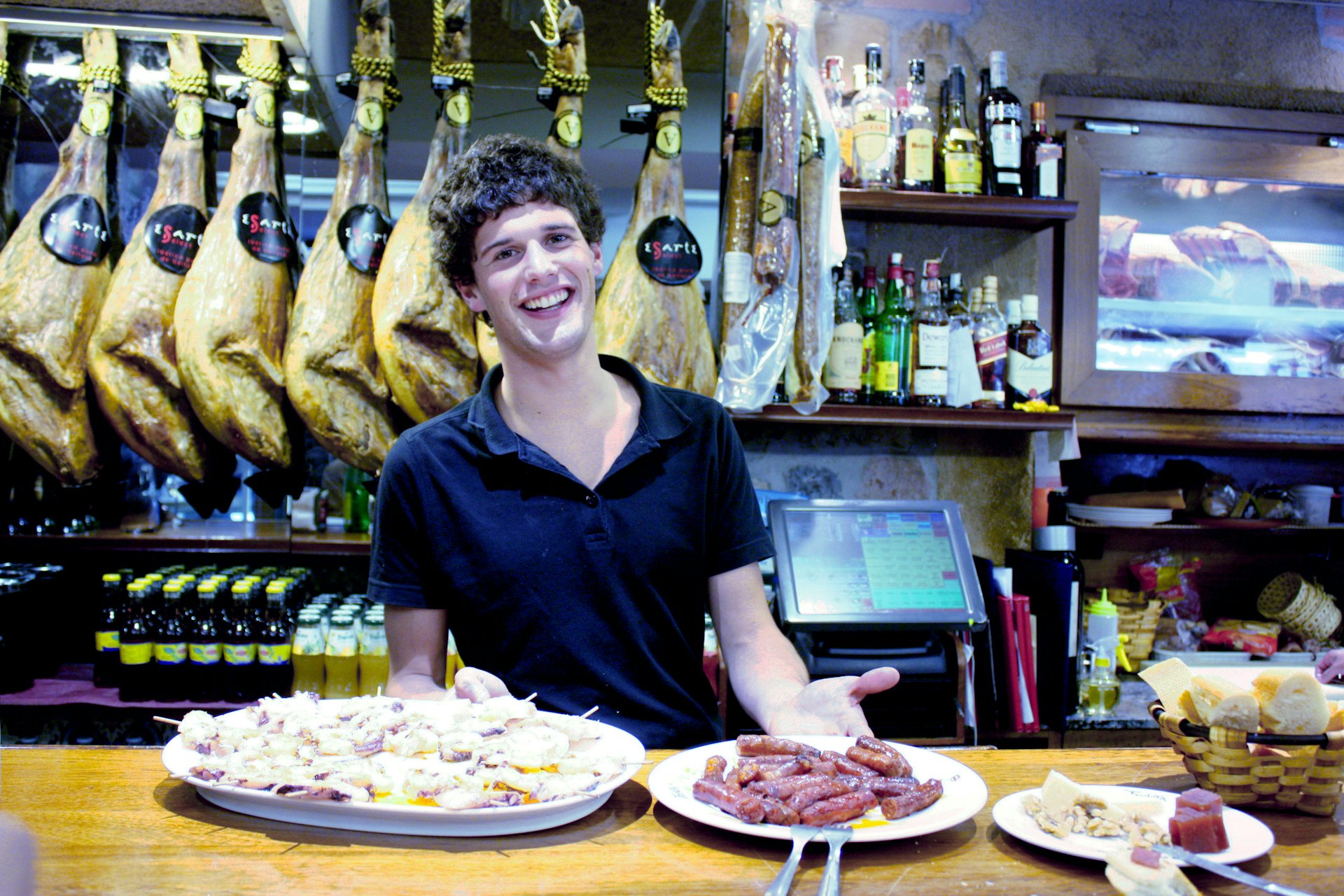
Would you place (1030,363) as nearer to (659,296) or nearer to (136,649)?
(659,296)

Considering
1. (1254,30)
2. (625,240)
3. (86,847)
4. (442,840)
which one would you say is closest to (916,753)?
(442,840)

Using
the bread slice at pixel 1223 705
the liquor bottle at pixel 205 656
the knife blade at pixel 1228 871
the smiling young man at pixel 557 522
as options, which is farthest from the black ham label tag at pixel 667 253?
the knife blade at pixel 1228 871

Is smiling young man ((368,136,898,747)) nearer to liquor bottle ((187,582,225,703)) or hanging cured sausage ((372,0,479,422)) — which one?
hanging cured sausage ((372,0,479,422))

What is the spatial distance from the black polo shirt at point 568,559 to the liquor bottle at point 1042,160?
1599mm

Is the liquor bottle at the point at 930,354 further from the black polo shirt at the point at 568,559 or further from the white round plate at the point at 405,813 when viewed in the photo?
the white round plate at the point at 405,813

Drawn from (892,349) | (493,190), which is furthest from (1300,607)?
(493,190)

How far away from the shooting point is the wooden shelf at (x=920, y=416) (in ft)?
8.51

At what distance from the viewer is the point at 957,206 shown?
267 centimetres

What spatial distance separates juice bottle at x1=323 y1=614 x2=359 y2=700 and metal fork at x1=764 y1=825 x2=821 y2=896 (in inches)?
71.6

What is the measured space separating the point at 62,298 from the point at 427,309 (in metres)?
0.92

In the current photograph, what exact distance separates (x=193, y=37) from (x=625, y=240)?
1166mm

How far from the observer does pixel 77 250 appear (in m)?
2.44

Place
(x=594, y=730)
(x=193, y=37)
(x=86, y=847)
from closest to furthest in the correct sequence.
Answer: (x=86, y=847), (x=594, y=730), (x=193, y=37)

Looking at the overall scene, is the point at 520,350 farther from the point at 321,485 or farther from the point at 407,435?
the point at 321,485
